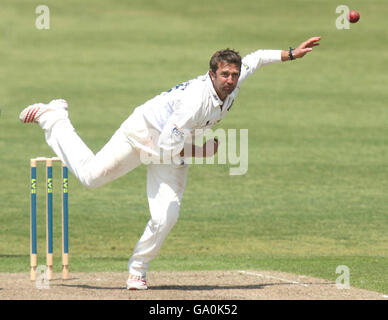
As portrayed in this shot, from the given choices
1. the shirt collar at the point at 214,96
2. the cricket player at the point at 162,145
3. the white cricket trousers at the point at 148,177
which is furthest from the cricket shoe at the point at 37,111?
the shirt collar at the point at 214,96

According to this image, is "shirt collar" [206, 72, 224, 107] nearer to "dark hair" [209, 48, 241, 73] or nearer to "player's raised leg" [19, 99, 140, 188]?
"dark hair" [209, 48, 241, 73]

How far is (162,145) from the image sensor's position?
24.7ft

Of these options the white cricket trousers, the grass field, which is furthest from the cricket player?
the grass field

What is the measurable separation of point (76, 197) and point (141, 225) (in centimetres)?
209

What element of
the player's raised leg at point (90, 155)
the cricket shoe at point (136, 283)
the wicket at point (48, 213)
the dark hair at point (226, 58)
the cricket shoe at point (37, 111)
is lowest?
the cricket shoe at point (136, 283)

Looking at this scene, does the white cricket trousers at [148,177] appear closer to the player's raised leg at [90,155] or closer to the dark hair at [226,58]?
the player's raised leg at [90,155]

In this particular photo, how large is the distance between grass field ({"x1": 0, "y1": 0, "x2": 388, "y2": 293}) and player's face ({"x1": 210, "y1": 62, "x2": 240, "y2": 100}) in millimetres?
2318

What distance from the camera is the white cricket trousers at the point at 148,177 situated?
7.78m

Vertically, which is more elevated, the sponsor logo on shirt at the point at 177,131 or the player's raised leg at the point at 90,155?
the sponsor logo on shirt at the point at 177,131

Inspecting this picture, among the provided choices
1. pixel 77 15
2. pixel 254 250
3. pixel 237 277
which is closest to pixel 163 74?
pixel 77 15

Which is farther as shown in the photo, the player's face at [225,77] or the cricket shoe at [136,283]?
the cricket shoe at [136,283]

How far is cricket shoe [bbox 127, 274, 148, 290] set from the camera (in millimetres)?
7857

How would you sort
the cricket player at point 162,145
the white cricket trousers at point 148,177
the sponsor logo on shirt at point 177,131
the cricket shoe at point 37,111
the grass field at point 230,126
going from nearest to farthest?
the sponsor logo on shirt at point 177,131 → the cricket player at point 162,145 → the white cricket trousers at point 148,177 → the cricket shoe at point 37,111 → the grass field at point 230,126

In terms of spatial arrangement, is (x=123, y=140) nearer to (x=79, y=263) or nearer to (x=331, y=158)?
(x=79, y=263)
